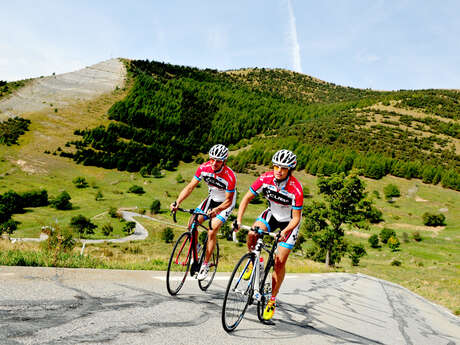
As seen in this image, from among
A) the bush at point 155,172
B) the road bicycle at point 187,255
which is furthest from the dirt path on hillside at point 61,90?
the road bicycle at point 187,255

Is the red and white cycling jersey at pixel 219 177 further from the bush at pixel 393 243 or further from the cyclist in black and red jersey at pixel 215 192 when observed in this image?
the bush at pixel 393 243

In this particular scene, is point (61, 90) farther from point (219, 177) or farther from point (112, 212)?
point (219, 177)

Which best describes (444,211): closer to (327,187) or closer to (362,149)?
(362,149)

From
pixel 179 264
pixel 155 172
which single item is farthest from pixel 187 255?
pixel 155 172

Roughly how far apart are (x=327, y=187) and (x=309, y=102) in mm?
167876

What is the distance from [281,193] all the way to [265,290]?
1.74 m

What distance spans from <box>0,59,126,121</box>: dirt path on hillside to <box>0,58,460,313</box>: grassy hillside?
26.9 feet

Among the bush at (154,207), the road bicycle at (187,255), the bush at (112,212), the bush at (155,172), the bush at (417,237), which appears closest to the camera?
the road bicycle at (187,255)

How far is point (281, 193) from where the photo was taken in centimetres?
545

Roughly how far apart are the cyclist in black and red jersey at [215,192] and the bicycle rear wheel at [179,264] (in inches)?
13.7

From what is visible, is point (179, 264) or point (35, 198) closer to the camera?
point (179, 264)

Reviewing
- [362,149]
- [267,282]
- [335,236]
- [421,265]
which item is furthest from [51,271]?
[362,149]

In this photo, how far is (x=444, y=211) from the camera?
74312 mm

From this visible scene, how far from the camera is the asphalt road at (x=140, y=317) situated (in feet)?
10.2
